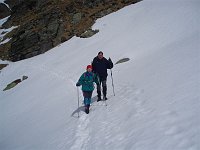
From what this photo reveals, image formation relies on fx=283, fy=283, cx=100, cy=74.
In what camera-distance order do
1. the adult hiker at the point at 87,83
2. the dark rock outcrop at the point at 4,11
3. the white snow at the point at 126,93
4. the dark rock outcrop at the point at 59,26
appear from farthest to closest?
Answer: 1. the dark rock outcrop at the point at 4,11
2. the dark rock outcrop at the point at 59,26
3. the adult hiker at the point at 87,83
4. the white snow at the point at 126,93

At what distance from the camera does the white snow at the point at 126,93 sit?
8609mm

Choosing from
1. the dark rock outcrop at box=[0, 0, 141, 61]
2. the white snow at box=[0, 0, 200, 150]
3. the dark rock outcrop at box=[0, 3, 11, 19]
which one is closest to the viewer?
the white snow at box=[0, 0, 200, 150]

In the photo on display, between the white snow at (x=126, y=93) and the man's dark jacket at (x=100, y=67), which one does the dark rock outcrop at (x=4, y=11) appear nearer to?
the white snow at (x=126, y=93)

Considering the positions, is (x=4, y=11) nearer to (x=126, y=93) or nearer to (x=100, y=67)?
(x=100, y=67)

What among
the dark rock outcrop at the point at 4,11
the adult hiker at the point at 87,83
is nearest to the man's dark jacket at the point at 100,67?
the adult hiker at the point at 87,83

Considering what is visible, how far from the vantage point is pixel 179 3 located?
29219 millimetres

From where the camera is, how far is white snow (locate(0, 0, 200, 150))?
8609 mm

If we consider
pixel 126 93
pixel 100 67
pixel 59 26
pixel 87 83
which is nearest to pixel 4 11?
pixel 59 26

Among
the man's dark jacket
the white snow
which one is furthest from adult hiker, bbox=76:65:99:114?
the man's dark jacket

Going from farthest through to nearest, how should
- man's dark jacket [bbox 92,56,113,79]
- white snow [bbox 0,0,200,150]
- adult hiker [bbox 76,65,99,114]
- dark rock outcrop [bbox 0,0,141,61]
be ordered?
dark rock outcrop [bbox 0,0,141,61]
man's dark jacket [bbox 92,56,113,79]
adult hiker [bbox 76,65,99,114]
white snow [bbox 0,0,200,150]

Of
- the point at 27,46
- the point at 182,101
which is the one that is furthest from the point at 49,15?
the point at 182,101

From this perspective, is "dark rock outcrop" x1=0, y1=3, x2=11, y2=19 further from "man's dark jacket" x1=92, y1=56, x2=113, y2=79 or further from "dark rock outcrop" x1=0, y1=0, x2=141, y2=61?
"man's dark jacket" x1=92, y1=56, x2=113, y2=79

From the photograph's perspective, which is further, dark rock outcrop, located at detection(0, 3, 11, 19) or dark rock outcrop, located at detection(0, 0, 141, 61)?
dark rock outcrop, located at detection(0, 3, 11, 19)

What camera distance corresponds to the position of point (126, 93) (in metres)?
13.9
